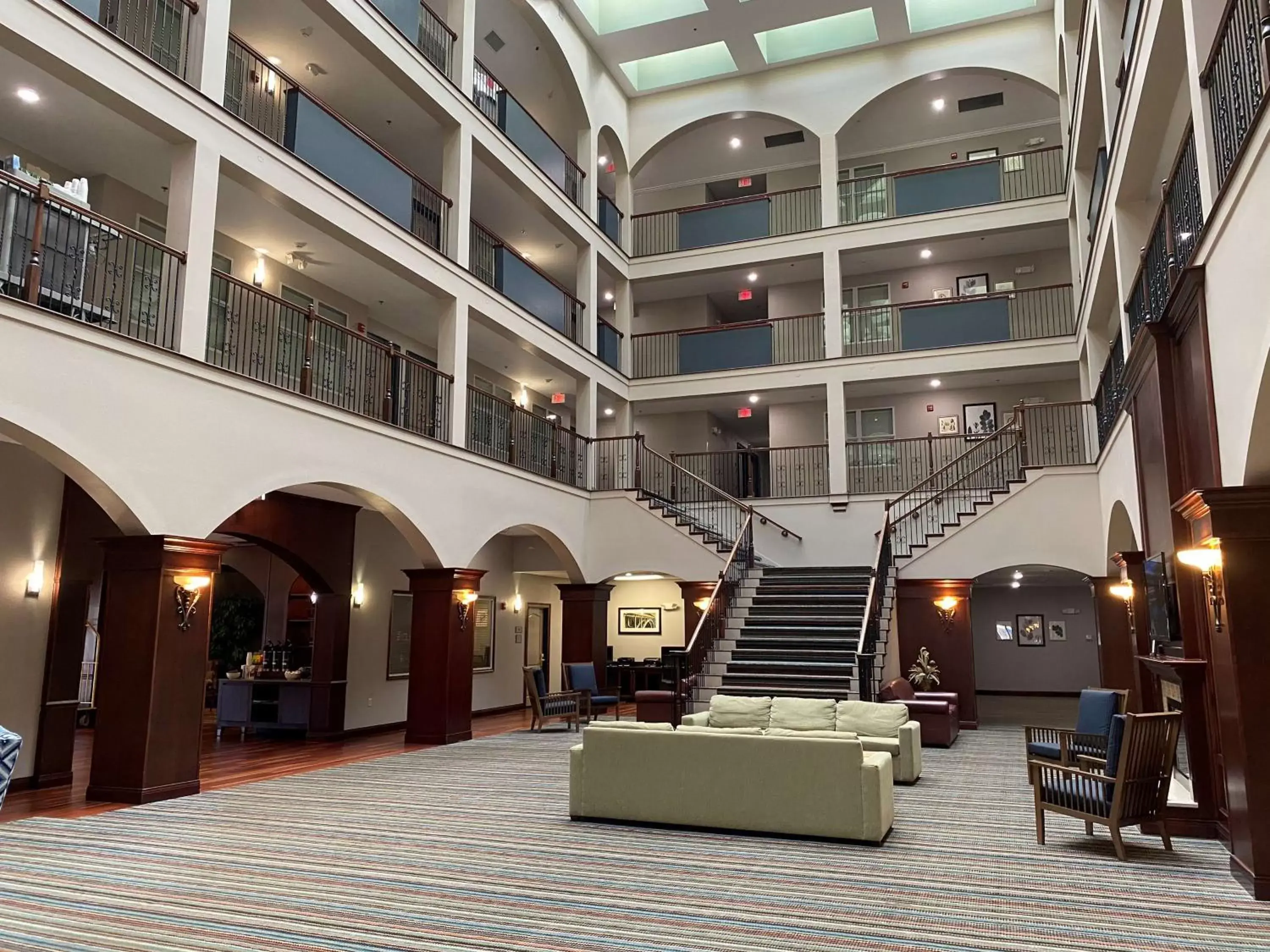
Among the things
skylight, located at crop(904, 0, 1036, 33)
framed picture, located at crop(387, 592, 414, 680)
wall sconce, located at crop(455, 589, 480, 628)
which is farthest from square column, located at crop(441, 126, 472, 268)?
skylight, located at crop(904, 0, 1036, 33)

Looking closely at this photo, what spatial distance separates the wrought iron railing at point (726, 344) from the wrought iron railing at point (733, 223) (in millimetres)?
1747

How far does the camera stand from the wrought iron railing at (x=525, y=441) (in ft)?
46.9

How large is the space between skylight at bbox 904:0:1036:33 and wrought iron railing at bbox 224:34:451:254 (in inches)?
418

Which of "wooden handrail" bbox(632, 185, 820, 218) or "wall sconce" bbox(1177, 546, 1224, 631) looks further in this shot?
"wooden handrail" bbox(632, 185, 820, 218)

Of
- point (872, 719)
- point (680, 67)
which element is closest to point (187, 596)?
point (872, 719)

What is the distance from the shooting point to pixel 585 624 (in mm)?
16297

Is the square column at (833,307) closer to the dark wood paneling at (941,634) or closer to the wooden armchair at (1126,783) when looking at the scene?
the dark wood paneling at (941,634)

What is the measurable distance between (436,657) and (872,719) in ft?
19.6

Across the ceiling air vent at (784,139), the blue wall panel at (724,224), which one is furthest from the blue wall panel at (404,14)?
the ceiling air vent at (784,139)

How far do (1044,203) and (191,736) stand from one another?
1586 cm

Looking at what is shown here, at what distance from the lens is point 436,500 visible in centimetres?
1227

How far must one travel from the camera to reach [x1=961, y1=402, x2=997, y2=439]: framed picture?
18.5 meters

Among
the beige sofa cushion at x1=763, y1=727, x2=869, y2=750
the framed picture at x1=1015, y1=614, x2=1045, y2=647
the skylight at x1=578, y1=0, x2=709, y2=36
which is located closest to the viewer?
the beige sofa cushion at x1=763, y1=727, x2=869, y2=750

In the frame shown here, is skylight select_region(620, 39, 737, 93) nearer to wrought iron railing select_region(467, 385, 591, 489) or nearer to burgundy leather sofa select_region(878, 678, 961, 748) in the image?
wrought iron railing select_region(467, 385, 591, 489)
